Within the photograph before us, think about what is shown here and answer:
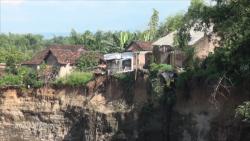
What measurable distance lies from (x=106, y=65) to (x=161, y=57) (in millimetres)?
4747

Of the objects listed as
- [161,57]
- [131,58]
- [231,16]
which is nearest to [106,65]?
[131,58]

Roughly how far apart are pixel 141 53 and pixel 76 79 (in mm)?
4536

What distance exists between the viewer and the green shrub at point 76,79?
3331cm

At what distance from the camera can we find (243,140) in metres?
24.4

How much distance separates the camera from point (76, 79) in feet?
110

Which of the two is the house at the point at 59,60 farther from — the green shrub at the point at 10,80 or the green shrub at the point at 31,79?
the green shrub at the point at 10,80

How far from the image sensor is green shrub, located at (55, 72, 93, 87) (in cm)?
3331

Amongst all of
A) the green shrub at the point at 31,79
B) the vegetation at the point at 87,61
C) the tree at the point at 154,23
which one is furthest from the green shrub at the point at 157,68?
the tree at the point at 154,23

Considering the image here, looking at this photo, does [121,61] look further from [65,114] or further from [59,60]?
[65,114]

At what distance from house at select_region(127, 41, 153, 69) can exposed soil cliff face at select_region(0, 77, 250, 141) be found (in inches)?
135

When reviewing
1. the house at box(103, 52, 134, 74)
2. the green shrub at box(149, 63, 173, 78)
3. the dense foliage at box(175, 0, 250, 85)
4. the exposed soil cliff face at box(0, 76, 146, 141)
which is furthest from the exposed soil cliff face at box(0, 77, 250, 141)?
the house at box(103, 52, 134, 74)

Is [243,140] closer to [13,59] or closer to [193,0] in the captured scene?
[193,0]

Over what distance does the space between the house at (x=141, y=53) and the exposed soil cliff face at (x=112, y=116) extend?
343 cm

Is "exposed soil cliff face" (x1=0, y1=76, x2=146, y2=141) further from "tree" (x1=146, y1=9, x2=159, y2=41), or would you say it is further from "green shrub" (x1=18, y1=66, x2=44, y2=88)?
"tree" (x1=146, y1=9, x2=159, y2=41)
